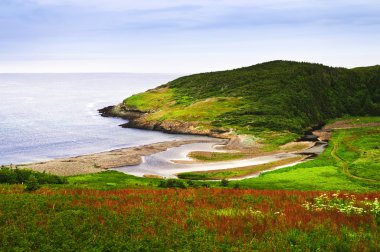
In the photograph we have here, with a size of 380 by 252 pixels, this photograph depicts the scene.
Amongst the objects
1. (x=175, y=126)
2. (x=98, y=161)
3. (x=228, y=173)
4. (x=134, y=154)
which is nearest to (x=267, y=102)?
(x=175, y=126)

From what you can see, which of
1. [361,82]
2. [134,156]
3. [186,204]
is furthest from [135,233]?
[361,82]

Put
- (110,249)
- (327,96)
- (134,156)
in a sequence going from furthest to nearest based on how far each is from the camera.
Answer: (327,96) → (134,156) → (110,249)

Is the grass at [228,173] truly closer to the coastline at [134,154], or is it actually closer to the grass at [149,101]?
the coastline at [134,154]

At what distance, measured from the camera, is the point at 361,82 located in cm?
18238

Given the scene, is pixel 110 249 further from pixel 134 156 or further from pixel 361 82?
pixel 361 82

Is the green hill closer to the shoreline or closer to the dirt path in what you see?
the dirt path

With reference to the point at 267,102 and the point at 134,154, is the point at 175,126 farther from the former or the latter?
the point at 134,154

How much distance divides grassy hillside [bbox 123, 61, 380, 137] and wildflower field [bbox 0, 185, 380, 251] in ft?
330

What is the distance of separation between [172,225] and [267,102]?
142223 mm

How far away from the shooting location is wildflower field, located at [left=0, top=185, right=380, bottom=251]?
49.6ft

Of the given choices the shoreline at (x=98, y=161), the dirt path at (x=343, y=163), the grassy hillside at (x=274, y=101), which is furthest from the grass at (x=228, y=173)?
the grassy hillside at (x=274, y=101)

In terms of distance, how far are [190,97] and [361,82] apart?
3068 inches

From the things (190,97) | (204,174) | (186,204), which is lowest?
(204,174)

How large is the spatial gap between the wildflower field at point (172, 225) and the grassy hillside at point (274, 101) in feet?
330
